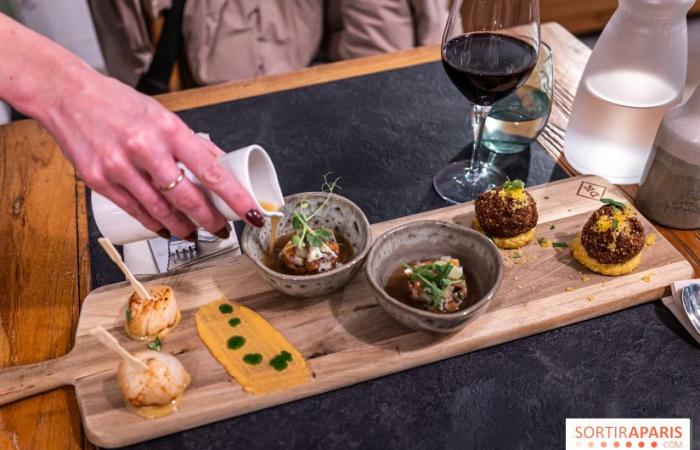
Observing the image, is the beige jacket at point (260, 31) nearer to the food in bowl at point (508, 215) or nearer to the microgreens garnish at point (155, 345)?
the food in bowl at point (508, 215)

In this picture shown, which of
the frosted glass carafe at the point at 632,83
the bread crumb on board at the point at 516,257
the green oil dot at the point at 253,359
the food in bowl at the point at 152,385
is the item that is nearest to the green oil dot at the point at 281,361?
the green oil dot at the point at 253,359

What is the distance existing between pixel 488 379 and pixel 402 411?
0.16m

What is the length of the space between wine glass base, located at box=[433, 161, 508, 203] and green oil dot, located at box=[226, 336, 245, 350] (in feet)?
1.94

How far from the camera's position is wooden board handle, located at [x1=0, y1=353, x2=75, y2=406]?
100cm

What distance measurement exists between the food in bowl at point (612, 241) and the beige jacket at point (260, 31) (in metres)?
1.29

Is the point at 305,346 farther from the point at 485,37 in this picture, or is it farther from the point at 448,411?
the point at 485,37

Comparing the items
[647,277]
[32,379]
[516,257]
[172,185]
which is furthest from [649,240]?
[32,379]

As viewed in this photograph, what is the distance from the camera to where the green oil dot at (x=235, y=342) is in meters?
1.05

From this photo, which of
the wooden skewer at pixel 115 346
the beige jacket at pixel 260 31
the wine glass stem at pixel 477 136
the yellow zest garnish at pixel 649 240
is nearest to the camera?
the wooden skewer at pixel 115 346

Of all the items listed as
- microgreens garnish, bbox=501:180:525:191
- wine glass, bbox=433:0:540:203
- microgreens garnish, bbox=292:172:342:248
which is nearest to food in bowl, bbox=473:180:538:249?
microgreens garnish, bbox=501:180:525:191

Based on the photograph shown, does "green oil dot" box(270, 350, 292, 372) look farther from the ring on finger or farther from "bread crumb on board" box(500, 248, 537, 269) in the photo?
"bread crumb on board" box(500, 248, 537, 269)

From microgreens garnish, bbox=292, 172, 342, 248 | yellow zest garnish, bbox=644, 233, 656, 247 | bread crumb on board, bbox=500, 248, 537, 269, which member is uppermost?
microgreens garnish, bbox=292, 172, 342, 248

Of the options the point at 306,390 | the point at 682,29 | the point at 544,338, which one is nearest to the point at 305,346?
the point at 306,390

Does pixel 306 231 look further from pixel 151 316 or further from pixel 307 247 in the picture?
pixel 151 316
